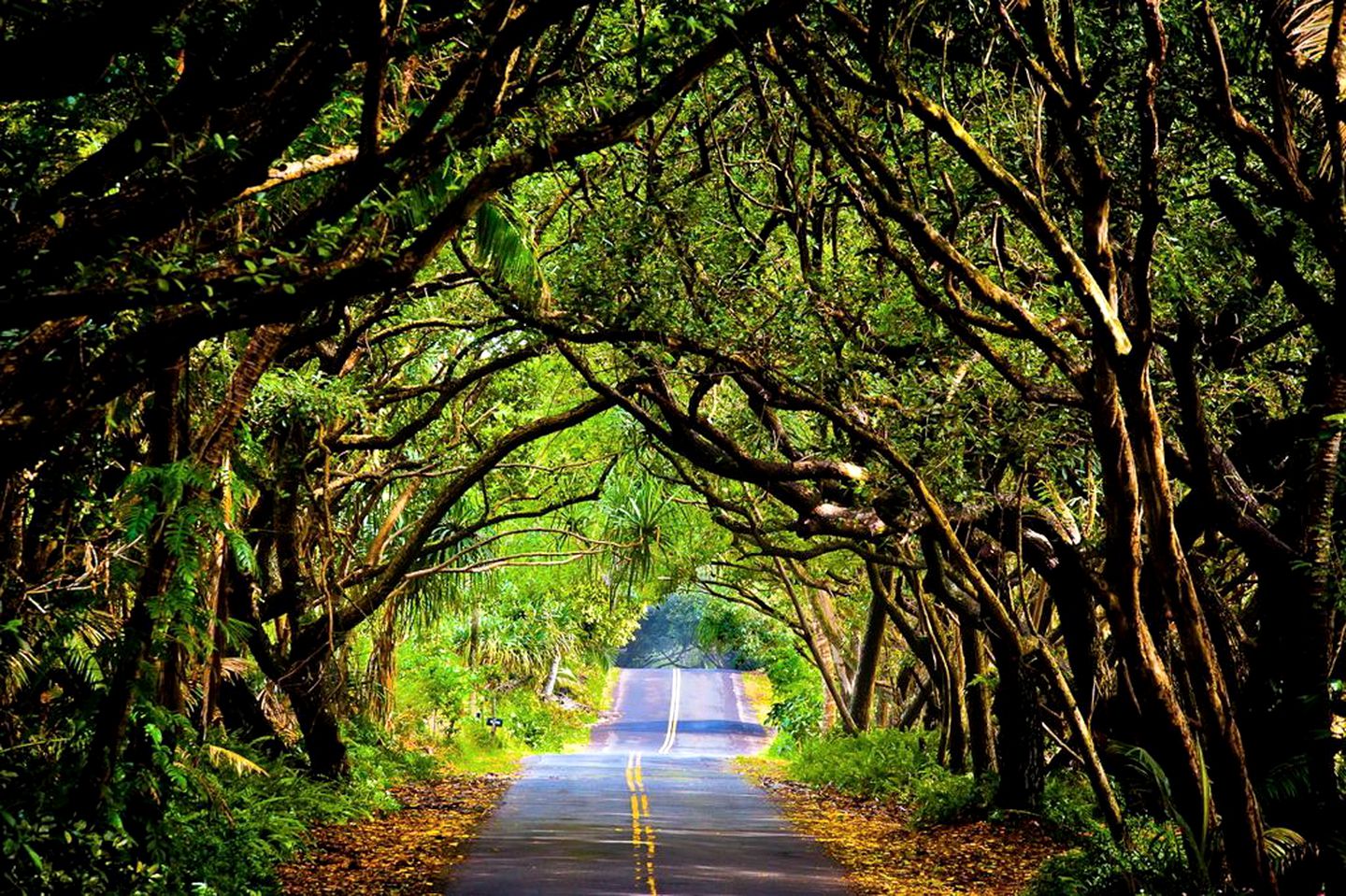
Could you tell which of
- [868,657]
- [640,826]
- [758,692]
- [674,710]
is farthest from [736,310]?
[758,692]

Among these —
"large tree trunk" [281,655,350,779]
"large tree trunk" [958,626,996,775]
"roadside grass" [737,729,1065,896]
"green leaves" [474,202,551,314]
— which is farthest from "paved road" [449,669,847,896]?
"green leaves" [474,202,551,314]

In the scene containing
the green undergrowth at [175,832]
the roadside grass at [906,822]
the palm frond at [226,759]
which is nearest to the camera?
the green undergrowth at [175,832]

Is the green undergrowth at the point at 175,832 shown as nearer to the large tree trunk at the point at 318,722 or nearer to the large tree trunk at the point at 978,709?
the large tree trunk at the point at 318,722

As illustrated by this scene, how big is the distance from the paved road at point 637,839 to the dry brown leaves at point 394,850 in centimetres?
36

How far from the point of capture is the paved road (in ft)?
44.8

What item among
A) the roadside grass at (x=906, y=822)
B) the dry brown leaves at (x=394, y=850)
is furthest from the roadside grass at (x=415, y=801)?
the roadside grass at (x=906, y=822)

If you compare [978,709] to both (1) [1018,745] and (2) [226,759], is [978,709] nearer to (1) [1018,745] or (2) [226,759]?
(1) [1018,745]

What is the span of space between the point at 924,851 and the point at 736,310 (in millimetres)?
7904

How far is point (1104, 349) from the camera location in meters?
8.38

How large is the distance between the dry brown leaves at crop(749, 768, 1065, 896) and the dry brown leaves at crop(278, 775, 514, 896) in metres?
4.56

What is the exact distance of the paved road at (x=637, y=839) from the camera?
13.6m

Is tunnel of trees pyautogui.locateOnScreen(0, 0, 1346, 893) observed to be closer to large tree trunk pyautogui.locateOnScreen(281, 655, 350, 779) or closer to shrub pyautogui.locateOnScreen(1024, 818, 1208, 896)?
shrub pyautogui.locateOnScreen(1024, 818, 1208, 896)

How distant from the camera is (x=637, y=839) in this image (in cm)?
1788

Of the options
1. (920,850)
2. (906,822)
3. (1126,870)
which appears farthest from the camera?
(906,822)
